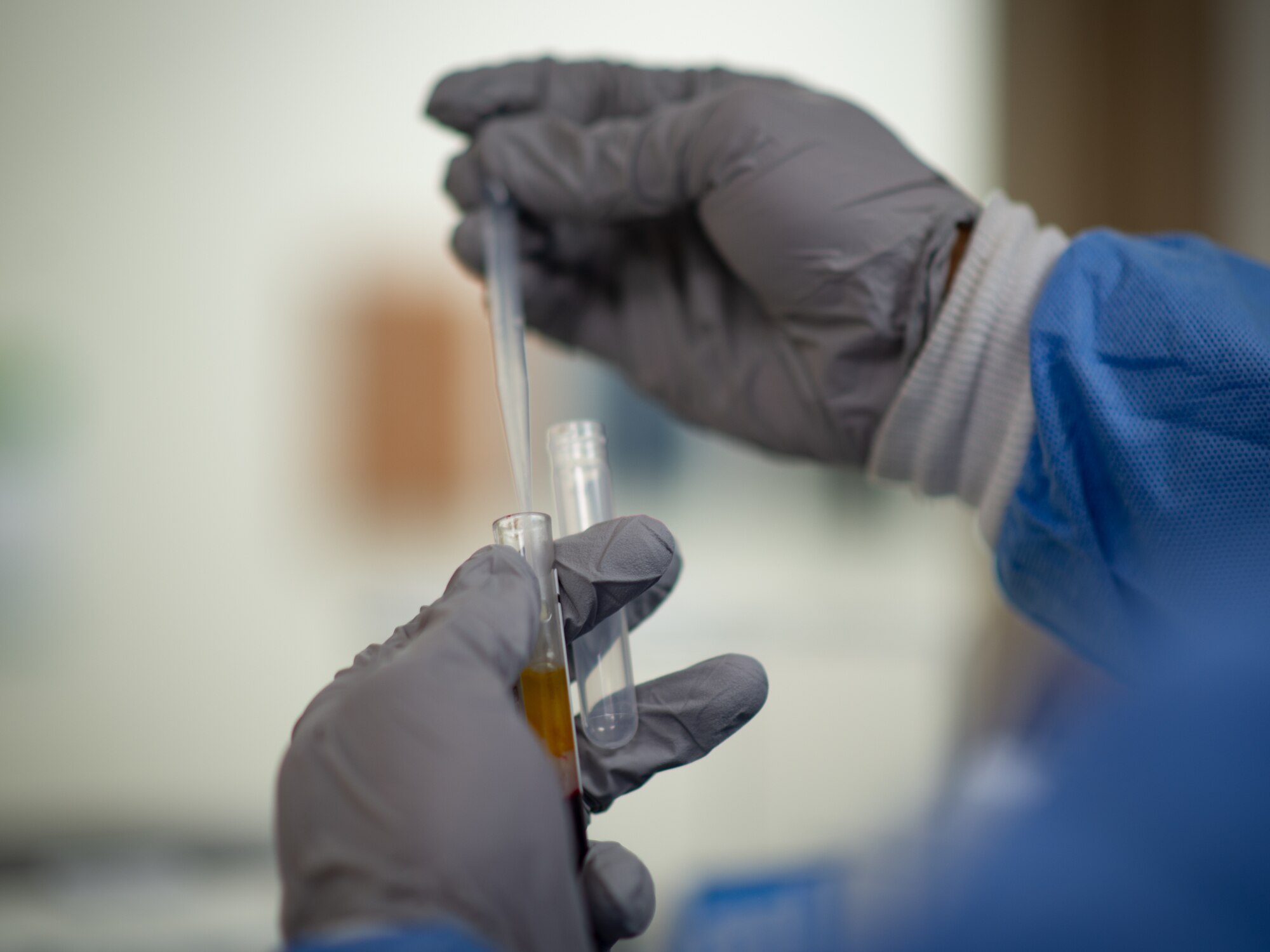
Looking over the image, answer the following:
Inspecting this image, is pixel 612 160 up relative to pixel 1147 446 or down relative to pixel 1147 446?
up

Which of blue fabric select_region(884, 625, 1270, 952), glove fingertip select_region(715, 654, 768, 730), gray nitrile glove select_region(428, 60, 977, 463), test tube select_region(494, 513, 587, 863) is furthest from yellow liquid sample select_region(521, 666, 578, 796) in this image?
gray nitrile glove select_region(428, 60, 977, 463)

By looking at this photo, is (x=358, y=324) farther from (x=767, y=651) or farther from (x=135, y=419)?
(x=767, y=651)

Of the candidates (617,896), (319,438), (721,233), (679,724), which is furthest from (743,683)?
(319,438)

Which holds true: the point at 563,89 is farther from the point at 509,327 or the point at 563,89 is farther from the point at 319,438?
the point at 319,438

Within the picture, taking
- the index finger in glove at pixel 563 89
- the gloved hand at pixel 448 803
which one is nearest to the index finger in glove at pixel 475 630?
the gloved hand at pixel 448 803

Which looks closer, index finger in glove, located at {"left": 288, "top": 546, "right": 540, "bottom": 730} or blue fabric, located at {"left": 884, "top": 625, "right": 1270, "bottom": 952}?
blue fabric, located at {"left": 884, "top": 625, "right": 1270, "bottom": 952}

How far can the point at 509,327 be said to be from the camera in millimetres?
722

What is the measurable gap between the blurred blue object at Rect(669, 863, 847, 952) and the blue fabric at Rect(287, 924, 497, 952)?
280mm

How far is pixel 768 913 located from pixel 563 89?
1.14 m

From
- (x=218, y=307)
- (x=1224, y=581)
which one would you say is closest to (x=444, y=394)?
(x=218, y=307)

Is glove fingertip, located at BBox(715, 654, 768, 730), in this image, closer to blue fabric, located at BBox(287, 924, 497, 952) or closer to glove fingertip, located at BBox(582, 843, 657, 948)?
glove fingertip, located at BBox(582, 843, 657, 948)

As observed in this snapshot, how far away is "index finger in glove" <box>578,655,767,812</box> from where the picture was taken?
21.3 inches


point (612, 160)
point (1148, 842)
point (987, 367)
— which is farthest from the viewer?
point (612, 160)

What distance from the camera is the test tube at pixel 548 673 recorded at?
1.61 feet
